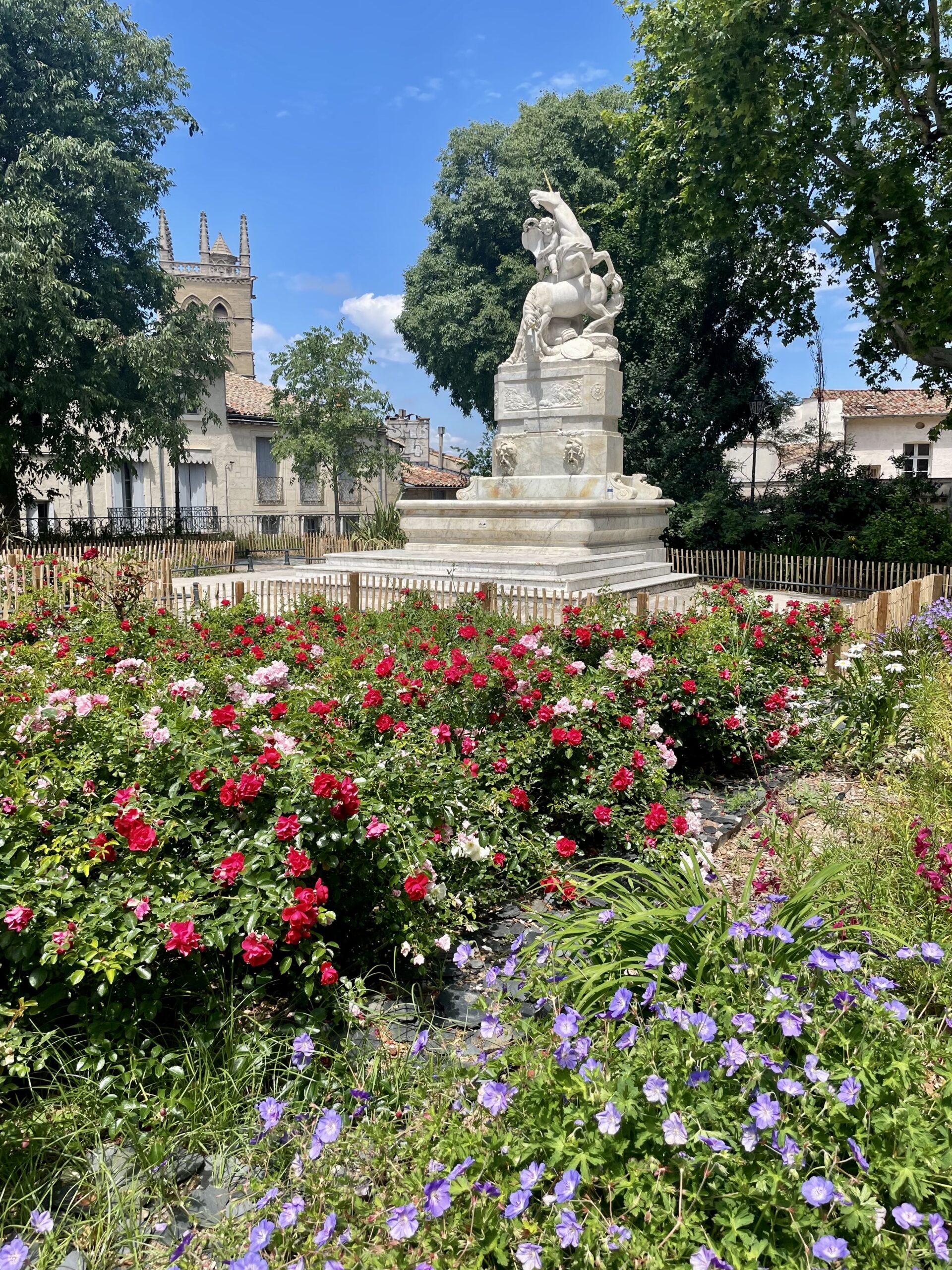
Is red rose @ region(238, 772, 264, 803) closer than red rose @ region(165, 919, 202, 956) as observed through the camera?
No

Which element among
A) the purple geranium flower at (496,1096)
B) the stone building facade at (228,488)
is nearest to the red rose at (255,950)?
the purple geranium flower at (496,1096)

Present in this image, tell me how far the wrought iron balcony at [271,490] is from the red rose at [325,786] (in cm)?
3874

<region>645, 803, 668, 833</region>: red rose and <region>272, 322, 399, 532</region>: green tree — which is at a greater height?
<region>272, 322, 399, 532</region>: green tree

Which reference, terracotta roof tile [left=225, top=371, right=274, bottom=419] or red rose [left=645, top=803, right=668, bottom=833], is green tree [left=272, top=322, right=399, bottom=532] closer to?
terracotta roof tile [left=225, top=371, right=274, bottom=419]

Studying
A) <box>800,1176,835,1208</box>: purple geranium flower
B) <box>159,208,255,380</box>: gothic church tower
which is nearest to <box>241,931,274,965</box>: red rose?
<box>800,1176,835,1208</box>: purple geranium flower

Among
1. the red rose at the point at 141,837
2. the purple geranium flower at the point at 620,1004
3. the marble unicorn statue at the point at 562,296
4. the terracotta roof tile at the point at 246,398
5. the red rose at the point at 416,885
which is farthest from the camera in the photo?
the terracotta roof tile at the point at 246,398

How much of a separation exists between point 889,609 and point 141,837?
8092mm

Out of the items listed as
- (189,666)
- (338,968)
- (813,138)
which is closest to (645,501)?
(813,138)

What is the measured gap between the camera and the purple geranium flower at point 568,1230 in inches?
69.7

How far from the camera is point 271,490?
4044 cm

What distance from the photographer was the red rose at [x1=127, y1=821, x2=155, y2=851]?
2.64 metres

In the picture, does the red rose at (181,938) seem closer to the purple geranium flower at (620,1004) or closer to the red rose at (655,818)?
the purple geranium flower at (620,1004)

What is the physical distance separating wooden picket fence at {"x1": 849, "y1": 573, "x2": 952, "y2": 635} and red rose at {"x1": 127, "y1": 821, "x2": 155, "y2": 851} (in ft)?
22.0

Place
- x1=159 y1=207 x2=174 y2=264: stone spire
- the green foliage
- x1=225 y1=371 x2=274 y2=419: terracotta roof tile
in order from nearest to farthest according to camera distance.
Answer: the green foliage, x1=225 y1=371 x2=274 y2=419: terracotta roof tile, x1=159 y1=207 x2=174 y2=264: stone spire
